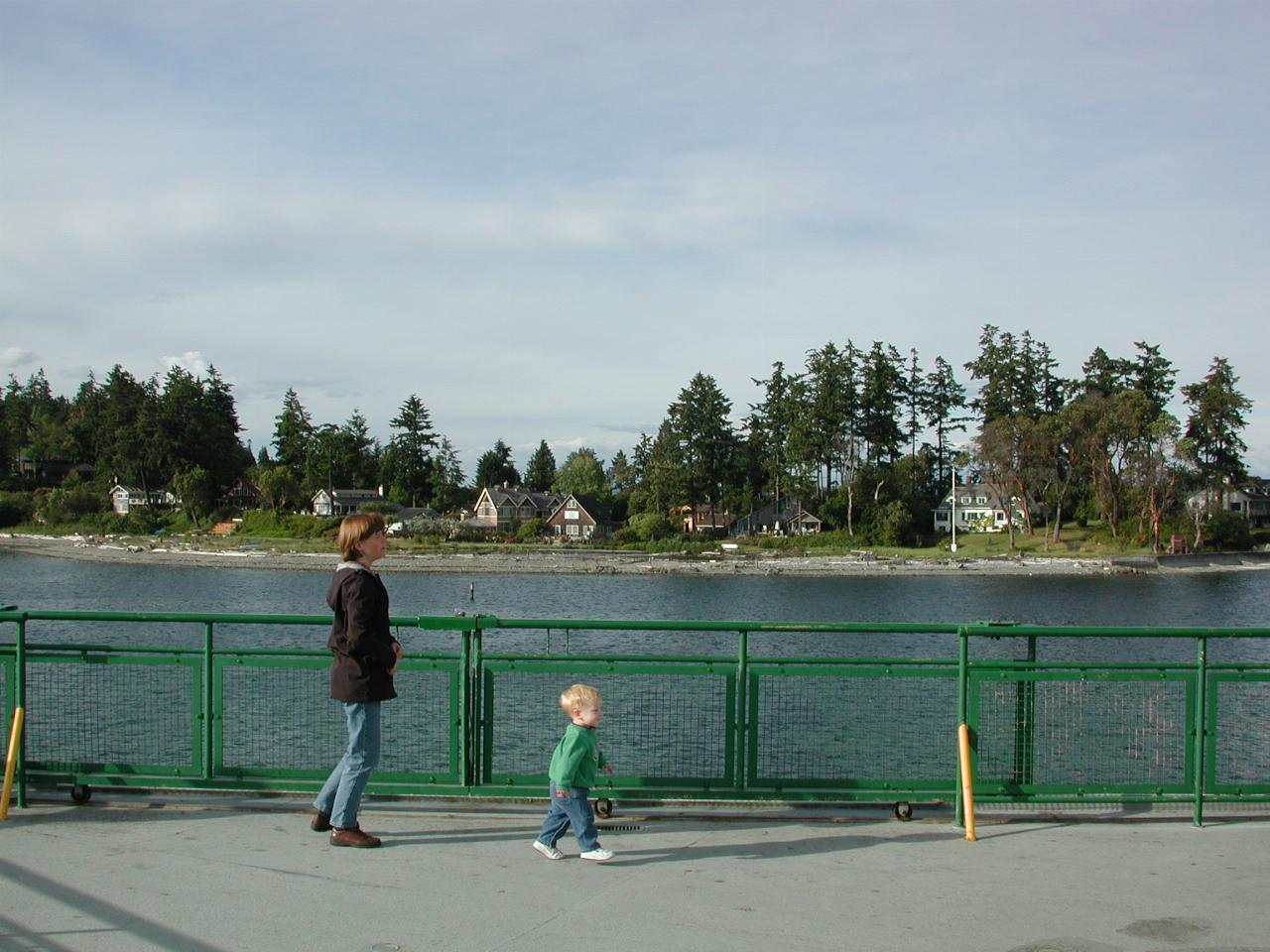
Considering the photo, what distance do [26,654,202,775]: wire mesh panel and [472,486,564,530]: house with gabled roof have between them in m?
123

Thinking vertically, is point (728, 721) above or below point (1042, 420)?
below

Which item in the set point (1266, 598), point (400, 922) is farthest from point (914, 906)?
point (1266, 598)

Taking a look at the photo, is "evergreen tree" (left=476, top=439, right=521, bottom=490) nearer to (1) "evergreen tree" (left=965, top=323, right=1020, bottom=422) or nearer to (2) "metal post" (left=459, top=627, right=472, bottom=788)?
(1) "evergreen tree" (left=965, top=323, right=1020, bottom=422)

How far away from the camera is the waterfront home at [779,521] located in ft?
365

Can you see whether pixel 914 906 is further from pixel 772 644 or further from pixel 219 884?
pixel 772 644

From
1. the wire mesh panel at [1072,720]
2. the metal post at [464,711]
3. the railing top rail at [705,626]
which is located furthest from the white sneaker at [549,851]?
the wire mesh panel at [1072,720]

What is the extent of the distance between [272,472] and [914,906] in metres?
128

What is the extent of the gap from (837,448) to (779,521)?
33.5 ft

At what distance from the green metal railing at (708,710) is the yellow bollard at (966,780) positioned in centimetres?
22

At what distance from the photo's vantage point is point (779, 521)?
115188 millimetres

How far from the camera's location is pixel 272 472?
128 meters

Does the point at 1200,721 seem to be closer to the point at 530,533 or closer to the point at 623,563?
the point at 623,563

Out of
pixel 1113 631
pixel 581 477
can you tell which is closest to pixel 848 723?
pixel 1113 631

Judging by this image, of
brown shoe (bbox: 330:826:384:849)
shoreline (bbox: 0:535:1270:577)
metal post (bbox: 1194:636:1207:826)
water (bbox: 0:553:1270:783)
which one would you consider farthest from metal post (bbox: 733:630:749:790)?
shoreline (bbox: 0:535:1270:577)
